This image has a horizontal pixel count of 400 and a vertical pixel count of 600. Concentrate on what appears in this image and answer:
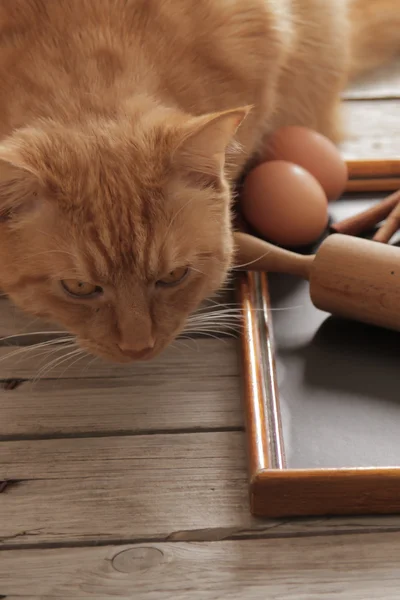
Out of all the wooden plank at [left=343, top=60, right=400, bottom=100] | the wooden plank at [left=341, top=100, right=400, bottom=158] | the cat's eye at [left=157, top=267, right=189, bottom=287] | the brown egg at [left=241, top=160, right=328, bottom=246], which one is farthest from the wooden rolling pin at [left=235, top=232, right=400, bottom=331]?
the wooden plank at [left=343, top=60, right=400, bottom=100]

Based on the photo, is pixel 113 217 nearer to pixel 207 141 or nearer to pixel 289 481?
pixel 207 141

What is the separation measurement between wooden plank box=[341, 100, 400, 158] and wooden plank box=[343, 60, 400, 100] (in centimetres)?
3

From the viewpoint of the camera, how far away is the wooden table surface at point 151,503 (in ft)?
3.58

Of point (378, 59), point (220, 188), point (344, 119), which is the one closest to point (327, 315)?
point (220, 188)

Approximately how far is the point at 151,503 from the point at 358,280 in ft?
1.90

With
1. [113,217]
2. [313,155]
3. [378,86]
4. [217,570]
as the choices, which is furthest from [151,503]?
[378,86]

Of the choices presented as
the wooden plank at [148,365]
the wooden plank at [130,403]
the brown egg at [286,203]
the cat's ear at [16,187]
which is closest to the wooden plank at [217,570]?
the wooden plank at [130,403]

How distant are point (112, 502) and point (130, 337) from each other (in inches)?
11.2

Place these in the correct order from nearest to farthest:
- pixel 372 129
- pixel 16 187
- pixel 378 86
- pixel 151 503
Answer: pixel 16 187
pixel 151 503
pixel 372 129
pixel 378 86

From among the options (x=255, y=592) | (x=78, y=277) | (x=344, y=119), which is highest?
(x=78, y=277)

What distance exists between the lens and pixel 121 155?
117cm

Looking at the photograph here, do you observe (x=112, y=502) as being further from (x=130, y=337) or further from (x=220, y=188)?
(x=220, y=188)

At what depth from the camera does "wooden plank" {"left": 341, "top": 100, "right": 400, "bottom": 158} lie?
6.69 feet

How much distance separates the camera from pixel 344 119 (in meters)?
2.08
